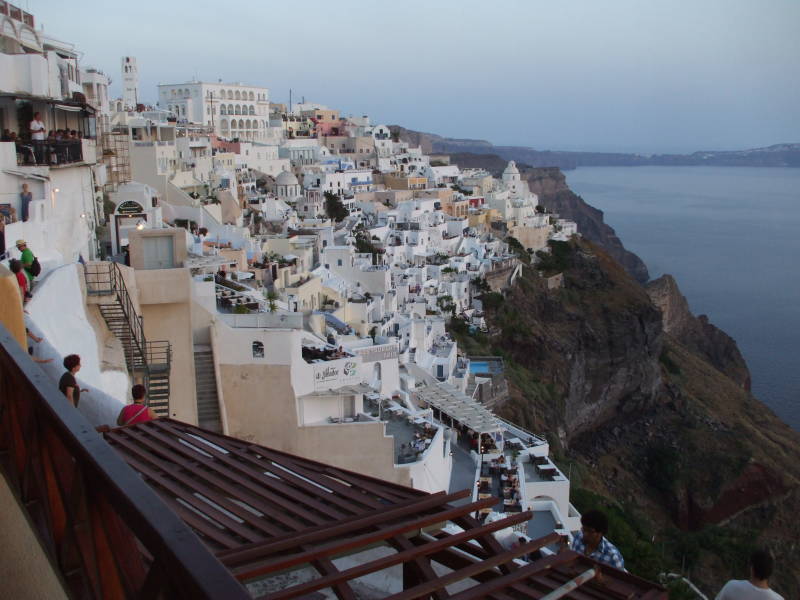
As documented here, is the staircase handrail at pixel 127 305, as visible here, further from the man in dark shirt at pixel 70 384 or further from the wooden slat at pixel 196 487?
the wooden slat at pixel 196 487

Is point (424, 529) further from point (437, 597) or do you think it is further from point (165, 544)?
point (165, 544)

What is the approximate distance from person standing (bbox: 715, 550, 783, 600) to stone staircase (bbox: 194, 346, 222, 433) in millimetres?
7906

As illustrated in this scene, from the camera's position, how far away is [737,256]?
79812mm

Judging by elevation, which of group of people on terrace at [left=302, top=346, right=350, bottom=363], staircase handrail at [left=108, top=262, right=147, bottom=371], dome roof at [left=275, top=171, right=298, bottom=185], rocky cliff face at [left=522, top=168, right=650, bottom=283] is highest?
staircase handrail at [left=108, top=262, right=147, bottom=371]

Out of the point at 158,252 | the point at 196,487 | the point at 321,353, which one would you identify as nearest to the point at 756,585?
the point at 196,487

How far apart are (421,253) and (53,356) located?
28.3m

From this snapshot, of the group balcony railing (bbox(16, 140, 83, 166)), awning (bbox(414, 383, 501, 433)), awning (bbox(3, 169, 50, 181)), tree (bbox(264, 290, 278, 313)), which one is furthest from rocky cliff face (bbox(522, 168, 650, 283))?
awning (bbox(3, 169, 50, 181))

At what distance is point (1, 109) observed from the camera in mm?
11133

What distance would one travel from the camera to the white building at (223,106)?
47312 millimetres

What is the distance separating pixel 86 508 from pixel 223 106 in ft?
163

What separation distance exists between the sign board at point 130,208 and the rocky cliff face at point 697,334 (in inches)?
1538

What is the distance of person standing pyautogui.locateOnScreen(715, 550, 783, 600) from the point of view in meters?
2.93

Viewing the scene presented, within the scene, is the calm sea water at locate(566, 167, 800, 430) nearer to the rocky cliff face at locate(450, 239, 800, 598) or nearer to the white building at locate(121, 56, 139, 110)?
the rocky cliff face at locate(450, 239, 800, 598)

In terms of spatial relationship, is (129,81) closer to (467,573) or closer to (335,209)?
(335,209)
